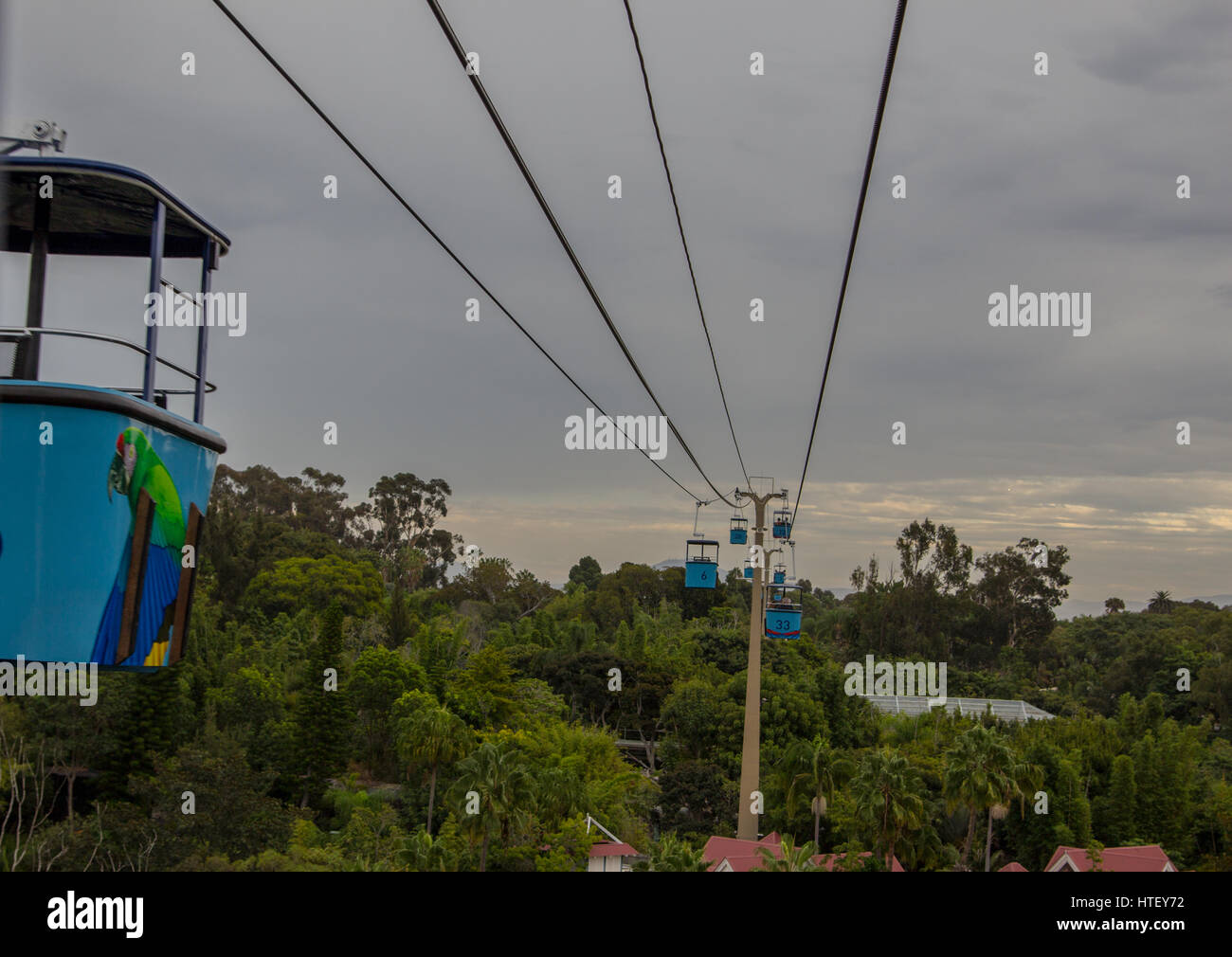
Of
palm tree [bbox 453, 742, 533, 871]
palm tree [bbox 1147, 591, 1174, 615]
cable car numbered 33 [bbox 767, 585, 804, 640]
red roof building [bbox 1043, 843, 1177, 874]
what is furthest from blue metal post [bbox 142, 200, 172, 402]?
palm tree [bbox 1147, 591, 1174, 615]

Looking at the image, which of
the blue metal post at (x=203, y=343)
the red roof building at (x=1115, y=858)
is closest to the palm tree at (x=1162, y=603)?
the red roof building at (x=1115, y=858)

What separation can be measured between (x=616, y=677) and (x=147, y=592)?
39.0m

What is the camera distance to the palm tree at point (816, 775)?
2917 centimetres

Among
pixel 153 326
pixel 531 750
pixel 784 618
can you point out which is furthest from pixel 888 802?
pixel 153 326

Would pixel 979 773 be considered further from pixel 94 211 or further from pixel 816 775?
pixel 94 211

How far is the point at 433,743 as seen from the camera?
96.9 feet

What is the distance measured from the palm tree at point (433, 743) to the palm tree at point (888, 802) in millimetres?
12140

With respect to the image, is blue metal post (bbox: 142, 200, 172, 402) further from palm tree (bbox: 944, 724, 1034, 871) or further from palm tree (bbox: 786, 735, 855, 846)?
palm tree (bbox: 786, 735, 855, 846)

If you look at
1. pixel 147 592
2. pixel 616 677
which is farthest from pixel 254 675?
pixel 147 592

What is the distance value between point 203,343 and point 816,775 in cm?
2613

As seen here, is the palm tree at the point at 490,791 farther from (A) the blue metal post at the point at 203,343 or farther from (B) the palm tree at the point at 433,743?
(A) the blue metal post at the point at 203,343

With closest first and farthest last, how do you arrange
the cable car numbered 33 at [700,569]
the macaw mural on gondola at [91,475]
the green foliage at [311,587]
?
the macaw mural on gondola at [91,475]
the cable car numbered 33 at [700,569]
the green foliage at [311,587]
